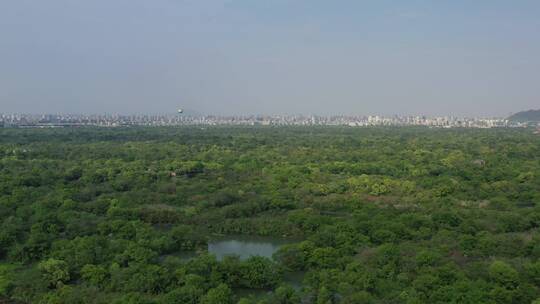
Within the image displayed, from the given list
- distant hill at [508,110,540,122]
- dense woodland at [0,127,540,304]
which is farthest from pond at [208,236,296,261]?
distant hill at [508,110,540,122]

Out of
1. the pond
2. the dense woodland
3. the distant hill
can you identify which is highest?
the distant hill

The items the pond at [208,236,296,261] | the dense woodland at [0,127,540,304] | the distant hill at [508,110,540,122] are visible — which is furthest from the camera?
the distant hill at [508,110,540,122]

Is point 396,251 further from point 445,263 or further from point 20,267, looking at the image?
point 20,267

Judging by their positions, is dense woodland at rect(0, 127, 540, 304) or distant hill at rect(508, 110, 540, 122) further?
distant hill at rect(508, 110, 540, 122)

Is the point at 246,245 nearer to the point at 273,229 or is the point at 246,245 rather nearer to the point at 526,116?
the point at 273,229

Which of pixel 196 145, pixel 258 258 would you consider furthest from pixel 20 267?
pixel 196 145

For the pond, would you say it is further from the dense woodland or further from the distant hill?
the distant hill
